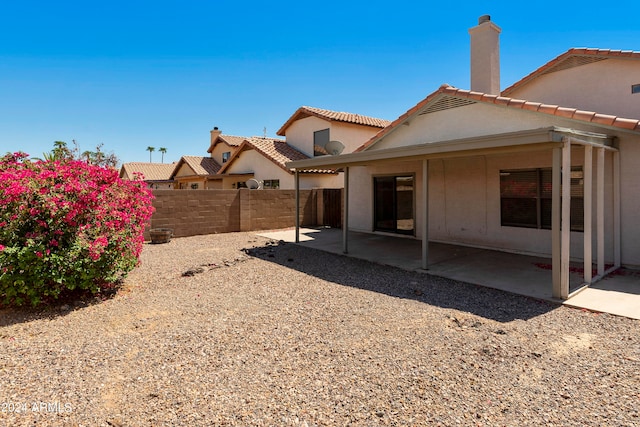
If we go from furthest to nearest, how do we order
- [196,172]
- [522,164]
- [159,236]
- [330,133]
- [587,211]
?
1. [196,172]
2. [330,133]
3. [159,236]
4. [522,164]
5. [587,211]

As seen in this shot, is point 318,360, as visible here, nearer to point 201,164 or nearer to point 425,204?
point 425,204

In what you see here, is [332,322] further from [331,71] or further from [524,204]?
[331,71]

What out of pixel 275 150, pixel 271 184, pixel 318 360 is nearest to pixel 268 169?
pixel 271 184

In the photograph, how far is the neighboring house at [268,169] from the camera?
19.6m

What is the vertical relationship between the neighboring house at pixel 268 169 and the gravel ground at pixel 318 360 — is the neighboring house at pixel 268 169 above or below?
above

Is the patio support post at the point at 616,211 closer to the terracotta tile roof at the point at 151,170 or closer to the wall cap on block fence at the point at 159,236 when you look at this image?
the wall cap on block fence at the point at 159,236

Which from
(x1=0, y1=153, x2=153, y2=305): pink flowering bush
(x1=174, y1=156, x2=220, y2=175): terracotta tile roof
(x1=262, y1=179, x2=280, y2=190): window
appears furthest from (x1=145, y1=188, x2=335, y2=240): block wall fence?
(x1=174, y1=156, x2=220, y2=175): terracotta tile roof

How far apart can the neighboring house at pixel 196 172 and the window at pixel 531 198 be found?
69.5 ft

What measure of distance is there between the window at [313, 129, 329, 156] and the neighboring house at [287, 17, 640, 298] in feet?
26.4

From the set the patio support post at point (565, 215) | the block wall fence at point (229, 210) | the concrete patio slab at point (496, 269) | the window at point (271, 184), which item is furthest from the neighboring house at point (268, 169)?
the patio support post at point (565, 215)

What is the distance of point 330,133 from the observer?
2058 cm

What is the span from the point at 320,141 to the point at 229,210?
9004mm

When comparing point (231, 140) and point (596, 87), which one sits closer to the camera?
Result: point (596, 87)

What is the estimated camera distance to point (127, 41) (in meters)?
14.5
